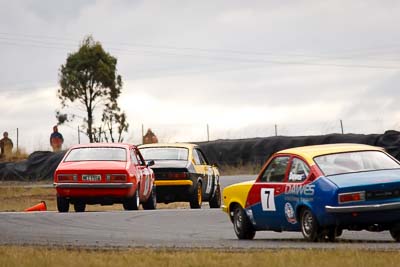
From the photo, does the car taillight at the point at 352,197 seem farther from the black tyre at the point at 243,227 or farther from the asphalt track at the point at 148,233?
the black tyre at the point at 243,227

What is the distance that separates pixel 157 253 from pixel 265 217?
10.0 feet

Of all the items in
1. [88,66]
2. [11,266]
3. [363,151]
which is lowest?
[11,266]

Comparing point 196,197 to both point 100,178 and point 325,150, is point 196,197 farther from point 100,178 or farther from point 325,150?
point 325,150

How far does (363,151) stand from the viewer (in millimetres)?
15344

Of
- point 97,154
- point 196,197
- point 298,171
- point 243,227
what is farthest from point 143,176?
point 298,171

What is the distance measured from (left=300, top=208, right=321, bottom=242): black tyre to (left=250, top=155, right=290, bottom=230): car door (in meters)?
0.54

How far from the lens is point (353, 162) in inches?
595

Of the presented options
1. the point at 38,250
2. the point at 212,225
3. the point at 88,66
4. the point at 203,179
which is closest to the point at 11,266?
the point at 38,250

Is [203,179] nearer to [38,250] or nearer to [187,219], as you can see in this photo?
[187,219]

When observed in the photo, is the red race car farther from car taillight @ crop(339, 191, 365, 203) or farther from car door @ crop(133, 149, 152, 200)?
car taillight @ crop(339, 191, 365, 203)

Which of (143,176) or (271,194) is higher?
(143,176)

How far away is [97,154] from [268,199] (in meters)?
9.14

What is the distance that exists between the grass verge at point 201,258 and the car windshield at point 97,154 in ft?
35.3

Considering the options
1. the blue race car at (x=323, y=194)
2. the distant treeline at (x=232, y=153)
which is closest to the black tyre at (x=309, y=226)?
the blue race car at (x=323, y=194)
